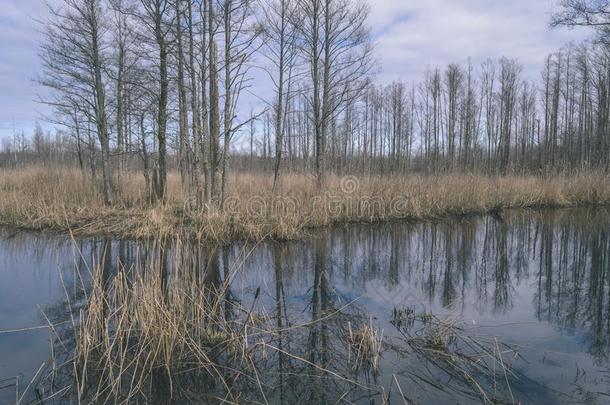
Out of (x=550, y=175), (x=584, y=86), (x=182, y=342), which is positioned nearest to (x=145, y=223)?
(x=182, y=342)

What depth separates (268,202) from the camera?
388 inches

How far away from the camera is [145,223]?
9.00m

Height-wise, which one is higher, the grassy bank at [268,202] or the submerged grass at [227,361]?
the grassy bank at [268,202]

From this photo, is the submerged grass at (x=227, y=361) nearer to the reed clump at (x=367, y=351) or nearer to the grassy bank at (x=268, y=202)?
the reed clump at (x=367, y=351)

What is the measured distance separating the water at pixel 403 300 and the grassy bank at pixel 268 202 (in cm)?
67

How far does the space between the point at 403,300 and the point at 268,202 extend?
527 cm

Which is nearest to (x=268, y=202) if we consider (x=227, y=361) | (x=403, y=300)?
(x=403, y=300)

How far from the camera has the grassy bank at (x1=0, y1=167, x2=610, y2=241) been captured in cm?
888

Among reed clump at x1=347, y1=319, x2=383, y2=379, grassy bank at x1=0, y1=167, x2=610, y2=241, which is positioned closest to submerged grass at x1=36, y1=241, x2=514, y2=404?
reed clump at x1=347, y1=319, x2=383, y2=379

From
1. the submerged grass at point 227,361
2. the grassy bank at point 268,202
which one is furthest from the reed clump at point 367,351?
the grassy bank at point 268,202

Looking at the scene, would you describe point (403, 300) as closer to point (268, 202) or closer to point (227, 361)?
point (227, 361)

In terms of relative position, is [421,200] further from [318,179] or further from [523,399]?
[523,399]

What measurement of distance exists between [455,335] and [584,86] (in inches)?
1471

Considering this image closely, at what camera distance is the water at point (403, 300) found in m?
3.19
